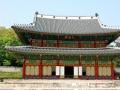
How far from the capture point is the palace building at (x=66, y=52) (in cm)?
3509

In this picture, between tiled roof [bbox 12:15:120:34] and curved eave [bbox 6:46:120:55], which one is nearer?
curved eave [bbox 6:46:120:55]

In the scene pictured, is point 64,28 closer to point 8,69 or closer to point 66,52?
point 66,52

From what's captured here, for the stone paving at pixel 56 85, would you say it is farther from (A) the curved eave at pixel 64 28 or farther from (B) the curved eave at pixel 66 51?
(A) the curved eave at pixel 64 28

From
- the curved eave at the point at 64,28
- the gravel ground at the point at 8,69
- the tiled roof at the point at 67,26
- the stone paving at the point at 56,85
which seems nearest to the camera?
the stone paving at the point at 56,85

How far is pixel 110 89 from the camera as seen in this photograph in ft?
99.6

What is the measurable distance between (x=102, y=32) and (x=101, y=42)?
6.20ft

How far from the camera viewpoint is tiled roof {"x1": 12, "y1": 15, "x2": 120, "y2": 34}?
3725cm

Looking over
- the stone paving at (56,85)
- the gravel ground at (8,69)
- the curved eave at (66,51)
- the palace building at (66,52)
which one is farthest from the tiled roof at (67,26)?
the gravel ground at (8,69)

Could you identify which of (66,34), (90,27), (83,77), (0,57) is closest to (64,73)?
(83,77)

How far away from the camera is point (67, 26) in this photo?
4019cm

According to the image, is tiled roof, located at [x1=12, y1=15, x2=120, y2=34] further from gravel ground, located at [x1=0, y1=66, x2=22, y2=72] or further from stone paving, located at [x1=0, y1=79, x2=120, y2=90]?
gravel ground, located at [x1=0, y1=66, x2=22, y2=72]

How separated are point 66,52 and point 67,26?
638cm

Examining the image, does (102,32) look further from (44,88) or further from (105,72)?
(44,88)

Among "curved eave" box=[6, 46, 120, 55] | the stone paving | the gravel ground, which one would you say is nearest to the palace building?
"curved eave" box=[6, 46, 120, 55]
